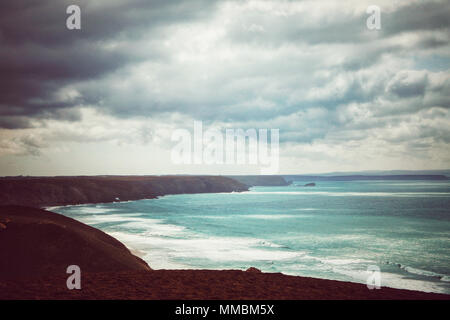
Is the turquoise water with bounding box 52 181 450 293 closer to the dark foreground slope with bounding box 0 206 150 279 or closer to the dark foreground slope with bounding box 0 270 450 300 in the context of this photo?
the dark foreground slope with bounding box 0 206 150 279

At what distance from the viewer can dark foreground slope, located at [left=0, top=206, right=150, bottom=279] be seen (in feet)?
60.7

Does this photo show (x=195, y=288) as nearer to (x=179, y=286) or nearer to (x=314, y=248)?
(x=179, y=286)

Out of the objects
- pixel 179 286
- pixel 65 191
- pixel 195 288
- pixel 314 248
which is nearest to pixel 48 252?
pixel 179 286

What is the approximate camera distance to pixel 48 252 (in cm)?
2031

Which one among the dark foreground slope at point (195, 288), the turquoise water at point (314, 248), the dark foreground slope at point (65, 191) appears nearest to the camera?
the dark foreground slope at point (195, 288)

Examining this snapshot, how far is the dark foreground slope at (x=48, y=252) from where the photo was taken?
18.5 metres

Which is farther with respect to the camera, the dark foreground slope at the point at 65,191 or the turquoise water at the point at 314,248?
the dark foreground slope at the point at 65,191

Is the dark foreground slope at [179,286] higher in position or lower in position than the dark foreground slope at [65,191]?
higher

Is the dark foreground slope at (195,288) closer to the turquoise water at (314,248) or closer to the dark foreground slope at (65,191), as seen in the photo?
the turquoise water at (314,248)

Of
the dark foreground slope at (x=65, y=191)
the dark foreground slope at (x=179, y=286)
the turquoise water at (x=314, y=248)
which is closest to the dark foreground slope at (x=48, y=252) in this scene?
the dark foreground slope at (x=179, y=286)

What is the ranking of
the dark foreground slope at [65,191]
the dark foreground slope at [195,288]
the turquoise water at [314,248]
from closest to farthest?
the dark foreground slope at [195,288] → the turquoise water at [314,248] → the dark foreground slope at [65,191]

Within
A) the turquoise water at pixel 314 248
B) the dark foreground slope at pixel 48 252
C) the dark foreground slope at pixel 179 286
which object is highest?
the dark foreground slope at pixel 179 286

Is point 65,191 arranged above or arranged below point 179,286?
below

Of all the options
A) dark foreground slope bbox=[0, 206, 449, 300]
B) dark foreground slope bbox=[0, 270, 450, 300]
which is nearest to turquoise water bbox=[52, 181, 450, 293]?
dark foreground slope bbox=[0, 206, 449, 300]
